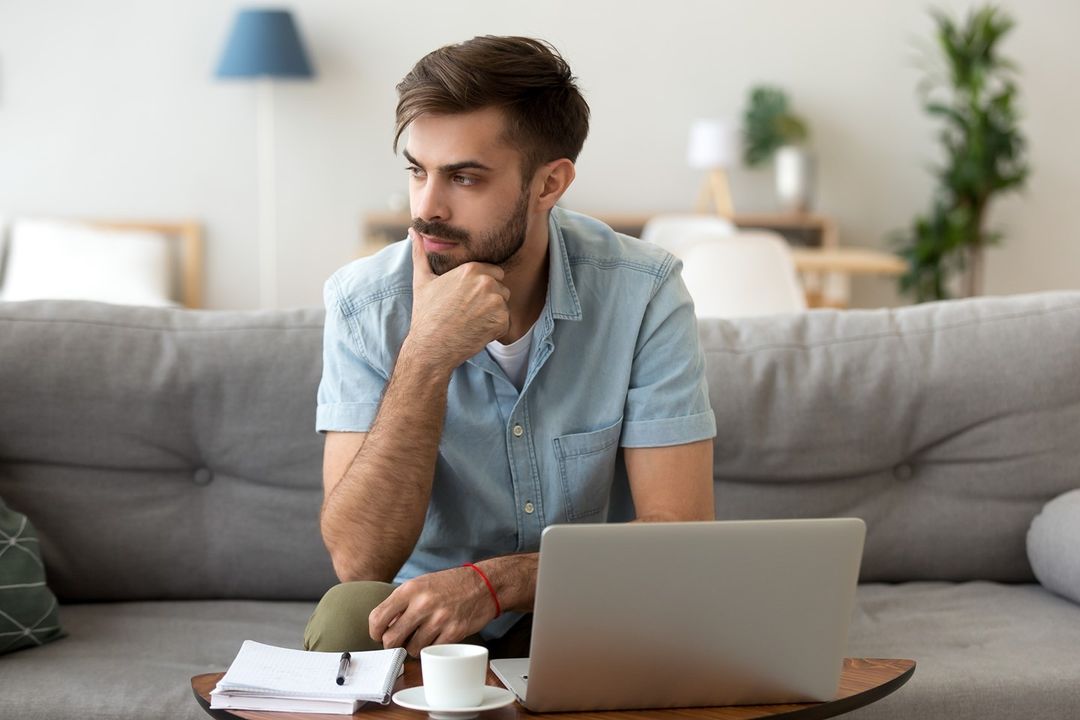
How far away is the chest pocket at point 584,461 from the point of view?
64.9 inches

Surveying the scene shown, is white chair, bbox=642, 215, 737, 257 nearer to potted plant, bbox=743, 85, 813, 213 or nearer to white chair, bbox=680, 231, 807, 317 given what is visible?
potted plant, bbox=743, 85, 813, 213

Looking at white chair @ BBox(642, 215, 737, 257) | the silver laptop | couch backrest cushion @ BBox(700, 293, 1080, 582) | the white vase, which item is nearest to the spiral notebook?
the silver laptop

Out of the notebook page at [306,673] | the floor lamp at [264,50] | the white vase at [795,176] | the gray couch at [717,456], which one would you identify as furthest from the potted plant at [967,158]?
the notebook page at [306,673]

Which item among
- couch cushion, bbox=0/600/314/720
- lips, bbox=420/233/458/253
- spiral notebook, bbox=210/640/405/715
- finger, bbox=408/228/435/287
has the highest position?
lips, bbox=420/233/458/253

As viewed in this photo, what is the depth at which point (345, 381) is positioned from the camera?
1.65m

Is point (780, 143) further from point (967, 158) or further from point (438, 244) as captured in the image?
point (438, 244)

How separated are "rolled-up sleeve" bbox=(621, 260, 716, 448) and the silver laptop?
1.59 ft

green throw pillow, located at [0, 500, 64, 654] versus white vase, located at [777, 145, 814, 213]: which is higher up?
white vase, located at [777, 145, 814, 213]

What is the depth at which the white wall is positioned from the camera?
5551 millimetres

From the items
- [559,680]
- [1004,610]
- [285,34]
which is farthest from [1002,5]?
[559,680]

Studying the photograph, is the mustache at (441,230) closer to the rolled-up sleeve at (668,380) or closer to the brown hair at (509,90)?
the brown hair at (509,90)

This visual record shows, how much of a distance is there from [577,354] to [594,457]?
0.14 metres

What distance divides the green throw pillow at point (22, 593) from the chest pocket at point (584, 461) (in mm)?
720

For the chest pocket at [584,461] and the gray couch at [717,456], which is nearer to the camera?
the chest pocket at [584,461]
